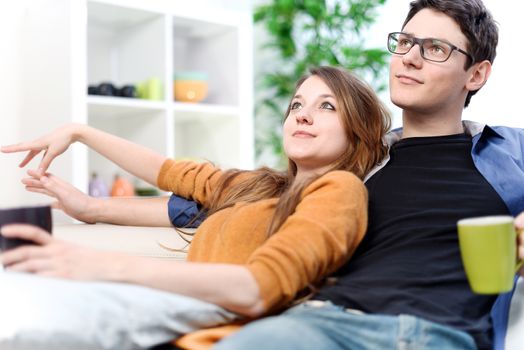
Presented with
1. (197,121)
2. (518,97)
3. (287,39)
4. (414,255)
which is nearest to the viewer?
(414,255)

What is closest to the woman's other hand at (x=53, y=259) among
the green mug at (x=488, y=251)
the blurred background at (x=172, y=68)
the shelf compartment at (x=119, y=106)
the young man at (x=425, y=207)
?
the young man at (x=425, y=207)

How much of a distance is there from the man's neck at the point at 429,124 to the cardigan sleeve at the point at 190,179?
47 centimetres

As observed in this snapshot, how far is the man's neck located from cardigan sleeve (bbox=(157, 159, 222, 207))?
47 centimetres

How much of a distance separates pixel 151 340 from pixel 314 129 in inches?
25.6

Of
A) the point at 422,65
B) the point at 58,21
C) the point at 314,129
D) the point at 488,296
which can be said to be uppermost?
the point at 58,21

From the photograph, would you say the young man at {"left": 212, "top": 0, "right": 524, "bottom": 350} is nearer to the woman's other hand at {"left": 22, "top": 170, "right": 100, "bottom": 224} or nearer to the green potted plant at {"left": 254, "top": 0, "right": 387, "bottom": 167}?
the woman's other hand at {"left": 22, "top": 170, "right": 100, "bottom": 224}

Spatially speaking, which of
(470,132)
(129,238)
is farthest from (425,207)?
(129,238)

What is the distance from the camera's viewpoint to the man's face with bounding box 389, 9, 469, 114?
1611mm

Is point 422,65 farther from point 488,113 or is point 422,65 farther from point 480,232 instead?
point 488,113

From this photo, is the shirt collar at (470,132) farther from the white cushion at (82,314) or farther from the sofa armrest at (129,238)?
the white cushion at (82,314)

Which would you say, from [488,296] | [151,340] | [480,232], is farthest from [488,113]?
[151,340]

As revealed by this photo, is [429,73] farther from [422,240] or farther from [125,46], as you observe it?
[125,46]

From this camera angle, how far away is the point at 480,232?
3.60 feet

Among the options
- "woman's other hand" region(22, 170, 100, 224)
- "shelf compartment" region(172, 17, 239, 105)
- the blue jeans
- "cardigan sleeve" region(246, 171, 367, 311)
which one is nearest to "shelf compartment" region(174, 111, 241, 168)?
"shelf compartment" region(172, 17, 239, 105)
